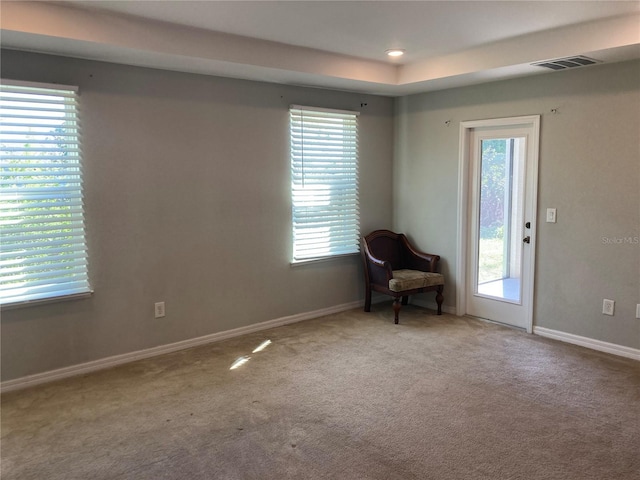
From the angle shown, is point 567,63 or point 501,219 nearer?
point 567,63

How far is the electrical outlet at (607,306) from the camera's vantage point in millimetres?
3947

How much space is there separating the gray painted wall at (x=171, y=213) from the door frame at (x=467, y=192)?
132cm

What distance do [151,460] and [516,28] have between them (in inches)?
145

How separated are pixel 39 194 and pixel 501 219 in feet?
13.0

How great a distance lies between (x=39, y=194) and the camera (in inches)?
133

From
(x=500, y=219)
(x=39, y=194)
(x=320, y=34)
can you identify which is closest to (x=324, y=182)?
(x=320, y=34)

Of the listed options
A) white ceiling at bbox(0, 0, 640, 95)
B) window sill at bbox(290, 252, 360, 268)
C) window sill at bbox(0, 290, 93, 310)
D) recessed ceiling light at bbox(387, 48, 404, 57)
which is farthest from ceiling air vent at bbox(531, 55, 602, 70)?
window sill at bbox(0, 290, 93, 310)

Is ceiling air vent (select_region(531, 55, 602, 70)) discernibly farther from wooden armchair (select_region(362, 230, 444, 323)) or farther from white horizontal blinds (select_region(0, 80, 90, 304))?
white horizontal blinds (select_region(0, 80, 90, 304))

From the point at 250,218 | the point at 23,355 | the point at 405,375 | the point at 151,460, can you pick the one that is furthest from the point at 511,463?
the point at 23,355

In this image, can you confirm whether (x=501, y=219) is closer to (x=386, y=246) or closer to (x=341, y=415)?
(x=386, y=246)

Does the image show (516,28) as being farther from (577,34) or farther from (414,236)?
(414,236)

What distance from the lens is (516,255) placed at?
4.63 m

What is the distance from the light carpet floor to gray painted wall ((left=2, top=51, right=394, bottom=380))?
1.01ft

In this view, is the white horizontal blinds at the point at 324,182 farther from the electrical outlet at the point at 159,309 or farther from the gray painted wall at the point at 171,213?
the electrical outlet at the point at 159,309
